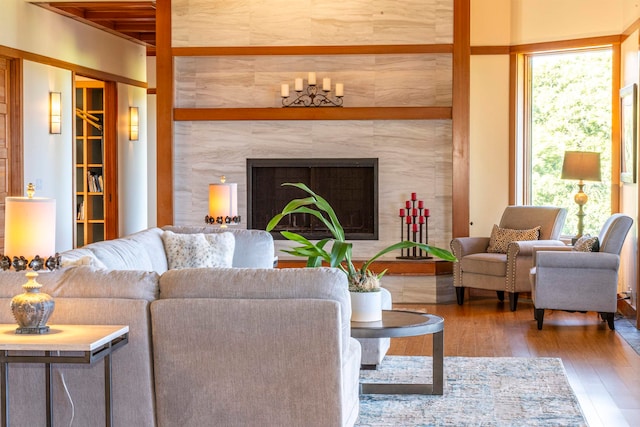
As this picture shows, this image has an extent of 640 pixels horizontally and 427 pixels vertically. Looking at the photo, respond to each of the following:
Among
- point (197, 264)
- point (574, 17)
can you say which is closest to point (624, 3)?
point (574, 17)

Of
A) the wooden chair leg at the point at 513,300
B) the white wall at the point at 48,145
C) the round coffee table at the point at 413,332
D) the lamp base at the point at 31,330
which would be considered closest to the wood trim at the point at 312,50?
the white wall at the point at 48,145

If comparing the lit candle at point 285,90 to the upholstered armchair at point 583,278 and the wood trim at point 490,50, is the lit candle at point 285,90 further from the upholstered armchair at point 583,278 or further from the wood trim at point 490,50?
the upholstered armchair at point 583,278

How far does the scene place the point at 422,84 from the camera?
32.0 feet

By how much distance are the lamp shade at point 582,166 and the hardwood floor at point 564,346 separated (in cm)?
129

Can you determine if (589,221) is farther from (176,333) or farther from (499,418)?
(176,333)

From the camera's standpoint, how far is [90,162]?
12.4 meters

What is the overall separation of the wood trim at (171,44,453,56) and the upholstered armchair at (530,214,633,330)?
102 inches

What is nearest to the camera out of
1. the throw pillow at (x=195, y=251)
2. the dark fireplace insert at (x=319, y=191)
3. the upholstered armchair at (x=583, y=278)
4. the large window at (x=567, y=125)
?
the throw pillow at (x=195, y=251)

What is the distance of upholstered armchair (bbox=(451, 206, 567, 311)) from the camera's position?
8898mm

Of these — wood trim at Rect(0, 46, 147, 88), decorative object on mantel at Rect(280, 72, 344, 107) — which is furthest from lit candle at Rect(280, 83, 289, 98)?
wood trim at Rect(0, 46, 147, 88)

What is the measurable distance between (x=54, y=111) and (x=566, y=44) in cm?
528

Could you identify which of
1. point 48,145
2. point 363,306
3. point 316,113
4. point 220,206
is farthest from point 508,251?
point 48,145

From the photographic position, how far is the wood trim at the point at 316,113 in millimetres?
9547

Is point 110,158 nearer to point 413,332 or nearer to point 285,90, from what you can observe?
point 285,90
